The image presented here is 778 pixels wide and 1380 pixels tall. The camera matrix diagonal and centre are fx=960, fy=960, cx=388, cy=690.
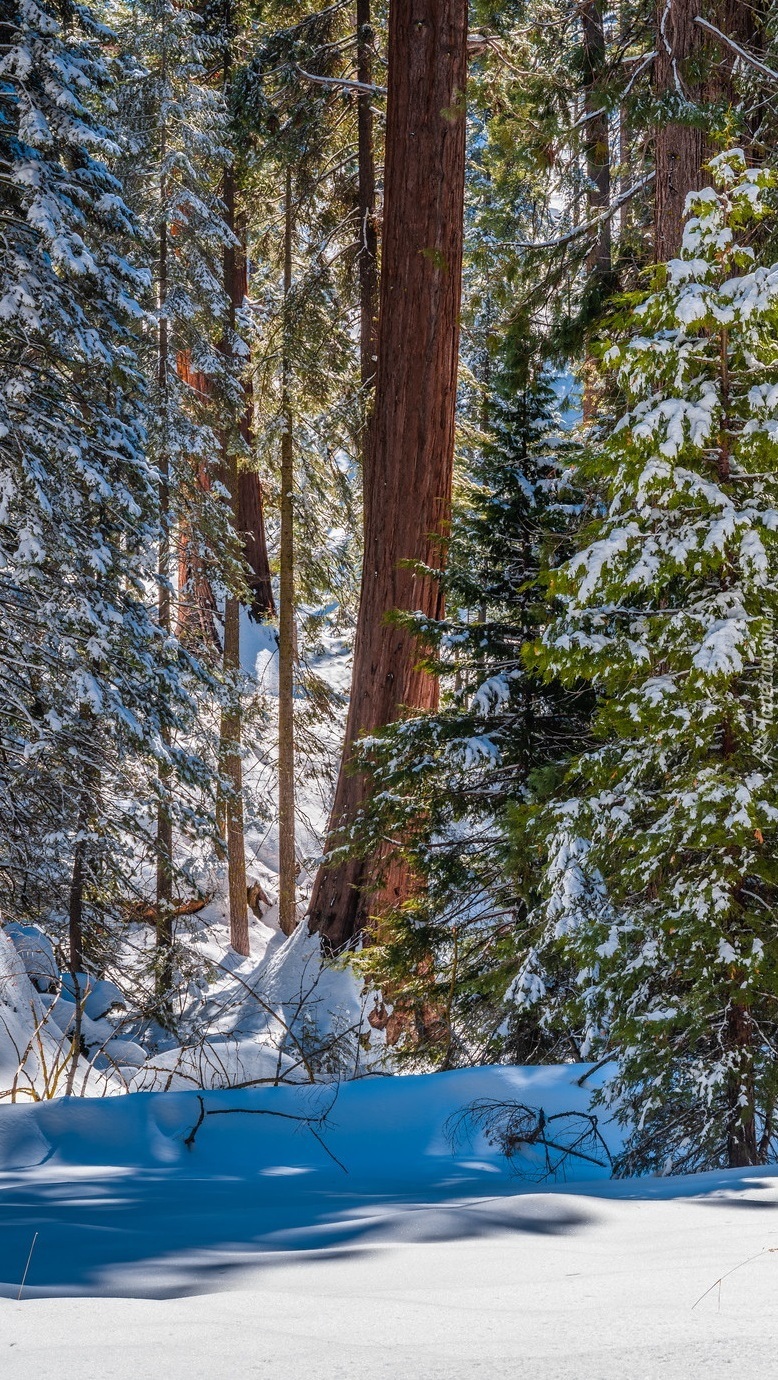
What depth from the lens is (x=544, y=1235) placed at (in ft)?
6.88

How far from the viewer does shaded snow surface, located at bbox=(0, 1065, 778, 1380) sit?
1289mm

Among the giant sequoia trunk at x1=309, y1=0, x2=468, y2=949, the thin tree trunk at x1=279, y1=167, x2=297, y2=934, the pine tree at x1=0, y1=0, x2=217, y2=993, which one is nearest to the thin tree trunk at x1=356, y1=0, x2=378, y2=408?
the thin tree trunk at x1=279, y1=167, x2=297, y2=934

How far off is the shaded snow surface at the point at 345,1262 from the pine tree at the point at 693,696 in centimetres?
65

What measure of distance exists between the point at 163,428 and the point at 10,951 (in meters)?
7.83

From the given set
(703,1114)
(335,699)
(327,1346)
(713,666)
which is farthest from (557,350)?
(335,699)

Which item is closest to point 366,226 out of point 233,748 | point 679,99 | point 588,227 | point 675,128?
point 588,227

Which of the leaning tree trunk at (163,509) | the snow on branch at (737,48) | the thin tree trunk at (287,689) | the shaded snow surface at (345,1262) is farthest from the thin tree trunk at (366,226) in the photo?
the shaded snow surface at (345,1262)

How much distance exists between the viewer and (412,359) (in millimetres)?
8000

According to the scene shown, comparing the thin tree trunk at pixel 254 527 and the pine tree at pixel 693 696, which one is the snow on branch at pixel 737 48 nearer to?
the pine tree at pixel 693 696

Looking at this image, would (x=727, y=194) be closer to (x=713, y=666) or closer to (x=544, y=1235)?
(x=713, y=666)

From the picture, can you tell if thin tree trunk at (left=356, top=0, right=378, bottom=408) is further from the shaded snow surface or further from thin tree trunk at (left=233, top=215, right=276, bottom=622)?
the shaded snow surface

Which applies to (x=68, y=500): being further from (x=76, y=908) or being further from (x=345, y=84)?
(x=345, y=84)

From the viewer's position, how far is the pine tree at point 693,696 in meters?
3.46

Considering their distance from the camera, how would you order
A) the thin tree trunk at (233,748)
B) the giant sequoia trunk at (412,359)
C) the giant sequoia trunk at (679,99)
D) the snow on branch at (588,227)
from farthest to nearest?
the thin tree trunk at (233,748)
the giant sequoia trunk at (412,359)
the snow on branch at (588,227)
the giant sequoia trunk at (679,99)
